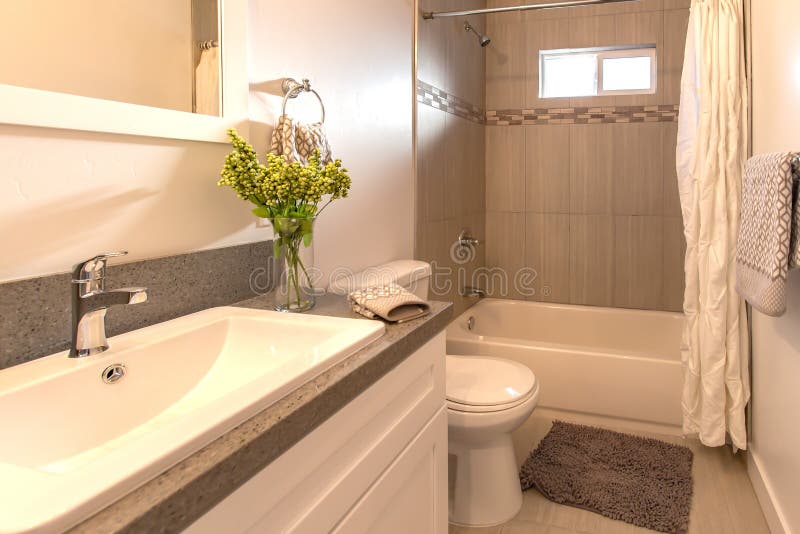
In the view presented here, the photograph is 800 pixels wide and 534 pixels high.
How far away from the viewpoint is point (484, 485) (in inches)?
80.8

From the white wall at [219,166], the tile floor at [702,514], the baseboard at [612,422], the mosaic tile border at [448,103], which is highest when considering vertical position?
the mosaic tile border at [448,103]

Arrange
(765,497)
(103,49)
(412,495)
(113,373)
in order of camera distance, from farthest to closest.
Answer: (765,497), (412,495), (103,49), (113,373)

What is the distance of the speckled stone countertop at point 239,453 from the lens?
0.56 meters

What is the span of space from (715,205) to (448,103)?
1.39 metres

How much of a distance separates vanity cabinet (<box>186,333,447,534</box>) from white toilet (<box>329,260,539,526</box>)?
48cm

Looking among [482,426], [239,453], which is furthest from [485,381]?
[239,453]

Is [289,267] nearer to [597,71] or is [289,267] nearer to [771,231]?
[771,231]

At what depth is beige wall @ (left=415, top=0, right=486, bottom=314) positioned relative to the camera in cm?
276

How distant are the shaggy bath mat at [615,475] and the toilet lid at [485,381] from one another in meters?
0.46

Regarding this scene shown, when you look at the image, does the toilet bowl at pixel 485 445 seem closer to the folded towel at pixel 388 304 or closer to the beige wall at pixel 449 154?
the folded towel at pixel 388 304

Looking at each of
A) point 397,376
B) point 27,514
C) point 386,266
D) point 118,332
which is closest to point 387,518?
point 397,376

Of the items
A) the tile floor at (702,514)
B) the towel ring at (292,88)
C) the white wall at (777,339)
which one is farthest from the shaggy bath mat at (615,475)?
the towel ring at (292,88)

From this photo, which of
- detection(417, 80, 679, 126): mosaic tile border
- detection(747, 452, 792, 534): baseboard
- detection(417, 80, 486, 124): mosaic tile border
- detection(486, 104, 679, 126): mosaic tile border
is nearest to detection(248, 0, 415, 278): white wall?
detection(417, 80, 486, 124): mosaic tile border

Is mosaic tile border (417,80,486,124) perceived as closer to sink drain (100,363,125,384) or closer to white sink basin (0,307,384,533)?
white sink basin (0,307,384,533)
